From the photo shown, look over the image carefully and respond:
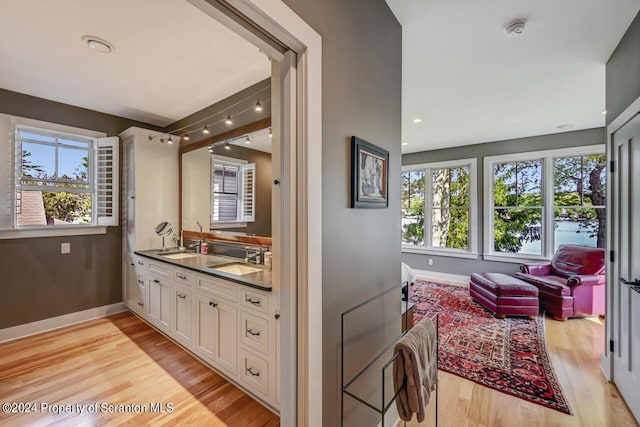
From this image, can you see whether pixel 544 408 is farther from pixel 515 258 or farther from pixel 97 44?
pixel 97 44

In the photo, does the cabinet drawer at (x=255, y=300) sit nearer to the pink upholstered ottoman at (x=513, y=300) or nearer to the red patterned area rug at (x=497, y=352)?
the red patterned area rug at (x=497, y=352)

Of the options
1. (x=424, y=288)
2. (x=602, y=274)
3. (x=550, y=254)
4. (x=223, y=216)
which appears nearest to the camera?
(x=223, y=216)

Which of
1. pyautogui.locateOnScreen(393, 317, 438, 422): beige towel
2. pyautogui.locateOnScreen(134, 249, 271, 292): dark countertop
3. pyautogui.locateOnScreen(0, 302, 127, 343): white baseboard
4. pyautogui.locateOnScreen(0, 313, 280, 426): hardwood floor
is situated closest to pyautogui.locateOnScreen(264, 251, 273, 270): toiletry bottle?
pyautogui.locateOnScreen(134, 249, 271, 292): dark countertop

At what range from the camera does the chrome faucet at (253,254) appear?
2736 millimetres

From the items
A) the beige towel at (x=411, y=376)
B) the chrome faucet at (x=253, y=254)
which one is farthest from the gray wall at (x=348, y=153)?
the chrome faucet at (x=253, y=254)

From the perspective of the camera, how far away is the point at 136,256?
11.1ft

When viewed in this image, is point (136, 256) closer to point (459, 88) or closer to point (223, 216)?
point (223, 216)

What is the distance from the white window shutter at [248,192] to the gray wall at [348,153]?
162cm

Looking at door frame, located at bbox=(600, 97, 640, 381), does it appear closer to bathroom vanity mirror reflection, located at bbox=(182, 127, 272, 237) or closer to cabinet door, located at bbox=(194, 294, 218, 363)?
bathroom vanity mirror reflection, located at bbox=(182, 127, 272, 237)

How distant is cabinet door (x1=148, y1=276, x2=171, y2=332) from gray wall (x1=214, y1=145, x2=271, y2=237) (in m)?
0.97

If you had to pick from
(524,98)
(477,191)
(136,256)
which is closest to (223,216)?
(136,256)

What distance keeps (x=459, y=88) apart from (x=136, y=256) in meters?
4.24

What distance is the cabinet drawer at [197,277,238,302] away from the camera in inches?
81.5

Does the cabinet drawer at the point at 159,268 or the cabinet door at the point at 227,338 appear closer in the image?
the cabinet door at the point at 227,338
